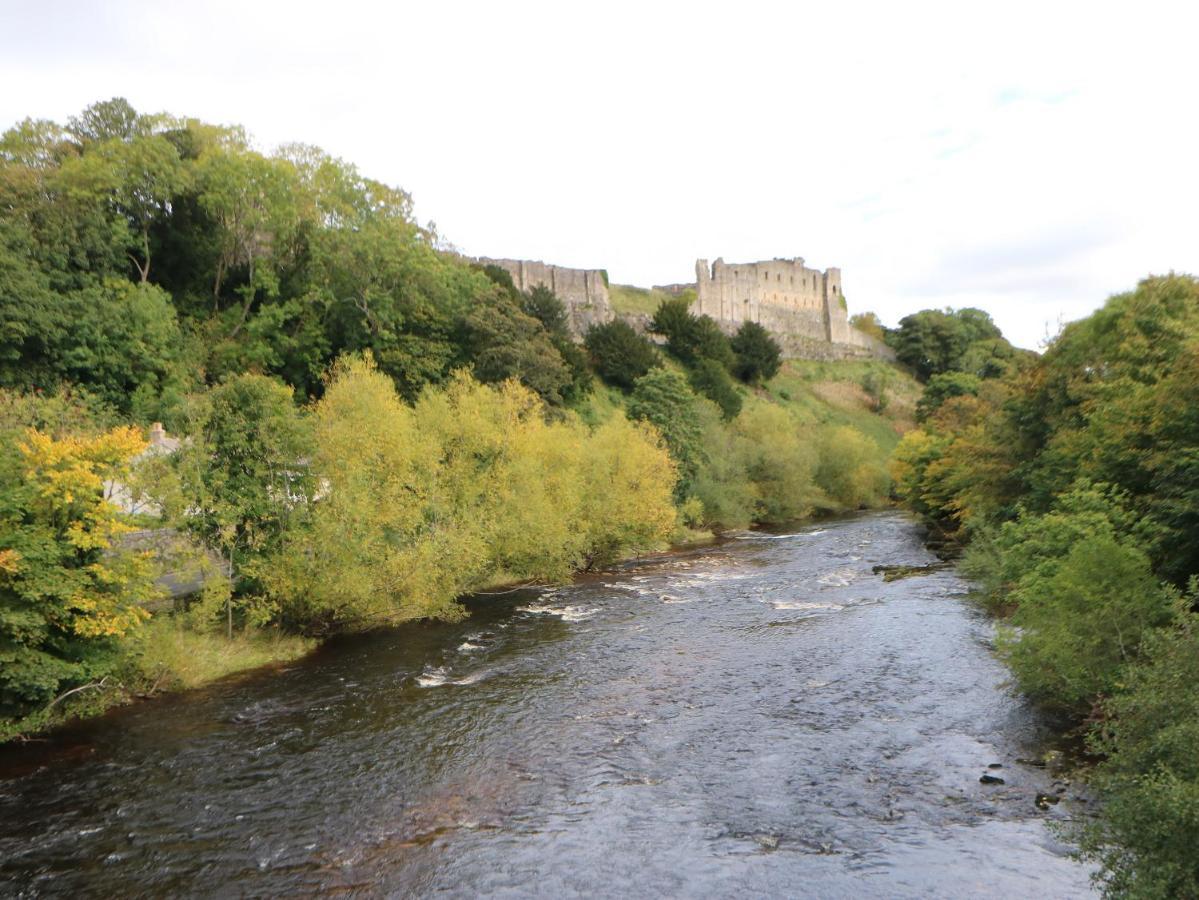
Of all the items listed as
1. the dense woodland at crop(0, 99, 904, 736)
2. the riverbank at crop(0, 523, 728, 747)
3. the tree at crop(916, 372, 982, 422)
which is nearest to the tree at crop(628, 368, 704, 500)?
the dense woodland at crop(0, 99, 904, 736)

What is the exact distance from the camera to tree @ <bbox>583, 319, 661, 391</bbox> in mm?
64625

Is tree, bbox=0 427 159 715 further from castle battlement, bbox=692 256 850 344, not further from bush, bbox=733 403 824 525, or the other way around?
castle battlement, bbox=692 256 850 344

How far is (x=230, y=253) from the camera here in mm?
48438

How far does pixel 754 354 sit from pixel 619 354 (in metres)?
22.1

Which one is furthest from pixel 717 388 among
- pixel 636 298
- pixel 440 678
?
pixel 440 678

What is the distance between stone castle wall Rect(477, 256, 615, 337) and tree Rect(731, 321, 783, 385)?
12.9 metres

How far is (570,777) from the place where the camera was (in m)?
13.8

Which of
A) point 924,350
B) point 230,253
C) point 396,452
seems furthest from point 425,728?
point 924,350

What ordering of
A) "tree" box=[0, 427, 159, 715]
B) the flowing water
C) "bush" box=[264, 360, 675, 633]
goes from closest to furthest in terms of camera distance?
the flowing water → "tree" box=[0, 427, 159, 715] → "bush" box=[264, 360, 675, 633]

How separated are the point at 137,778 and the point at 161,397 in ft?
92.3

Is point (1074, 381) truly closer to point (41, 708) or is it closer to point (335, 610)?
point (335, 610)

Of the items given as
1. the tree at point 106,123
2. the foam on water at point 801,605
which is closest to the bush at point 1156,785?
the foam on water at point 801,605

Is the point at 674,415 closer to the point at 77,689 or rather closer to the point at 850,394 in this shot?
the point at 77,689

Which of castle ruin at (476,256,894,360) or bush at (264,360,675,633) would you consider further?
castle ruin at (476,256,894,360)
